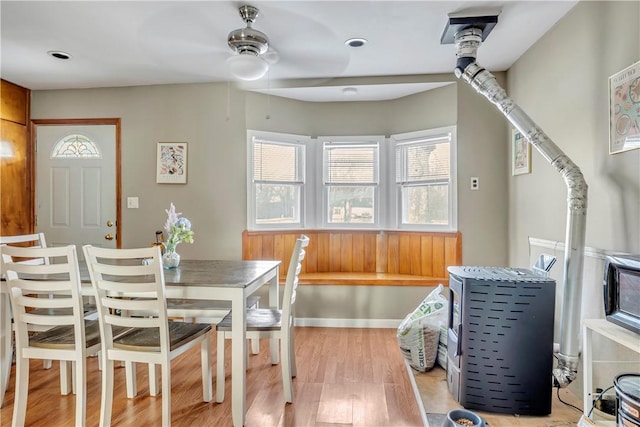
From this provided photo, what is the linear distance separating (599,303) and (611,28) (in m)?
1.49

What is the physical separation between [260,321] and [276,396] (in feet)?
1.58

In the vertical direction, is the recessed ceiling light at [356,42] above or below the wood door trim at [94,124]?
above

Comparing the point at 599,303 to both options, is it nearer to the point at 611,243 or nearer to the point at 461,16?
the point at 611,243

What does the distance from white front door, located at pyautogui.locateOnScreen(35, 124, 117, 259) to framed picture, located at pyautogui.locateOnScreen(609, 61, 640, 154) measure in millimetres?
4182

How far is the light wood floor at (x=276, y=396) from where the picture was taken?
6.52 ft

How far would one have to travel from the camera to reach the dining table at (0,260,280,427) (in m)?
1.89

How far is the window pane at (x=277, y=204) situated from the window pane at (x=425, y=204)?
1.19 m

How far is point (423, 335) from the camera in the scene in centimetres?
229

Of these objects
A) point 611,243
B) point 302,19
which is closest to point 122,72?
point 302,19

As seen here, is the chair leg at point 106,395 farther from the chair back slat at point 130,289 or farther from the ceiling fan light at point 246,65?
the ceiling fan light at point 246,65

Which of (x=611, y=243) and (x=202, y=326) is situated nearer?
(x=611, y=243)

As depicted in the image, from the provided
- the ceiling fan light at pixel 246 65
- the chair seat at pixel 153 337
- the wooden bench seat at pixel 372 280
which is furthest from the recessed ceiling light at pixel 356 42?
the chair seat at pixel 153 337

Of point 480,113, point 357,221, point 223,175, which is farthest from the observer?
point 357,221

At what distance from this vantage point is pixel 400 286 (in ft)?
11.4
